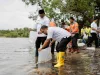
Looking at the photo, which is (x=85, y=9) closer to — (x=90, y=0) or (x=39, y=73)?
(x=90, y=0)

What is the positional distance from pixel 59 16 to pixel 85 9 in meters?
2.38

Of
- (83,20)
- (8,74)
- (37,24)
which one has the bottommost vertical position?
(8,74)

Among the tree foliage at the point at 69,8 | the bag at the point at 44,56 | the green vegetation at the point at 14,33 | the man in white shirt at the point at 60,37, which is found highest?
the green vegetation at the point at 14,33

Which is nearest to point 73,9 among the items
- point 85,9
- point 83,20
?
point 85,9

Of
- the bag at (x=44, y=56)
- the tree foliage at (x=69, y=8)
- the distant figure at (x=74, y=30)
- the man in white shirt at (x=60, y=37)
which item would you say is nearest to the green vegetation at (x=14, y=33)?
the tree foliage at (x=69, y=8)

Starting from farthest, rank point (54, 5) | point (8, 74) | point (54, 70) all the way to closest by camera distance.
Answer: point (54, 5), point (54, 70), point (8, 74)

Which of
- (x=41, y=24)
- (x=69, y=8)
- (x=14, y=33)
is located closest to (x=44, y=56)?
(x=41, y=24)

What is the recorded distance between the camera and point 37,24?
1301cm

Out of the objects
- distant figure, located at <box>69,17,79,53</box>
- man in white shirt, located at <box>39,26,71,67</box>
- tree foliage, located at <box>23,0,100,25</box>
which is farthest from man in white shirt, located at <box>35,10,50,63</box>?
tree foliage, located at <box>23,0,100,25</box>

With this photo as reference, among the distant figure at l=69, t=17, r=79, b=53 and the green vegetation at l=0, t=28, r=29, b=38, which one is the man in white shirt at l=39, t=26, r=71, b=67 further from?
the green vegetation at l=0, t=28, r=29, b=38

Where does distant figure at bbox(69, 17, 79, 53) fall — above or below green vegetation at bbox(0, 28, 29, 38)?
below

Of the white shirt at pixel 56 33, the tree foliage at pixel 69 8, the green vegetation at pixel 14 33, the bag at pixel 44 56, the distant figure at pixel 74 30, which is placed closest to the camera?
the white shirt at pixel 56 33

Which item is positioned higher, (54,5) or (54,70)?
(54,5)

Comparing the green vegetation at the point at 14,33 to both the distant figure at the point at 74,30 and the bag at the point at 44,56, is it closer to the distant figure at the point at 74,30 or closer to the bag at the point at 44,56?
the distant figure at the point at 74,30
